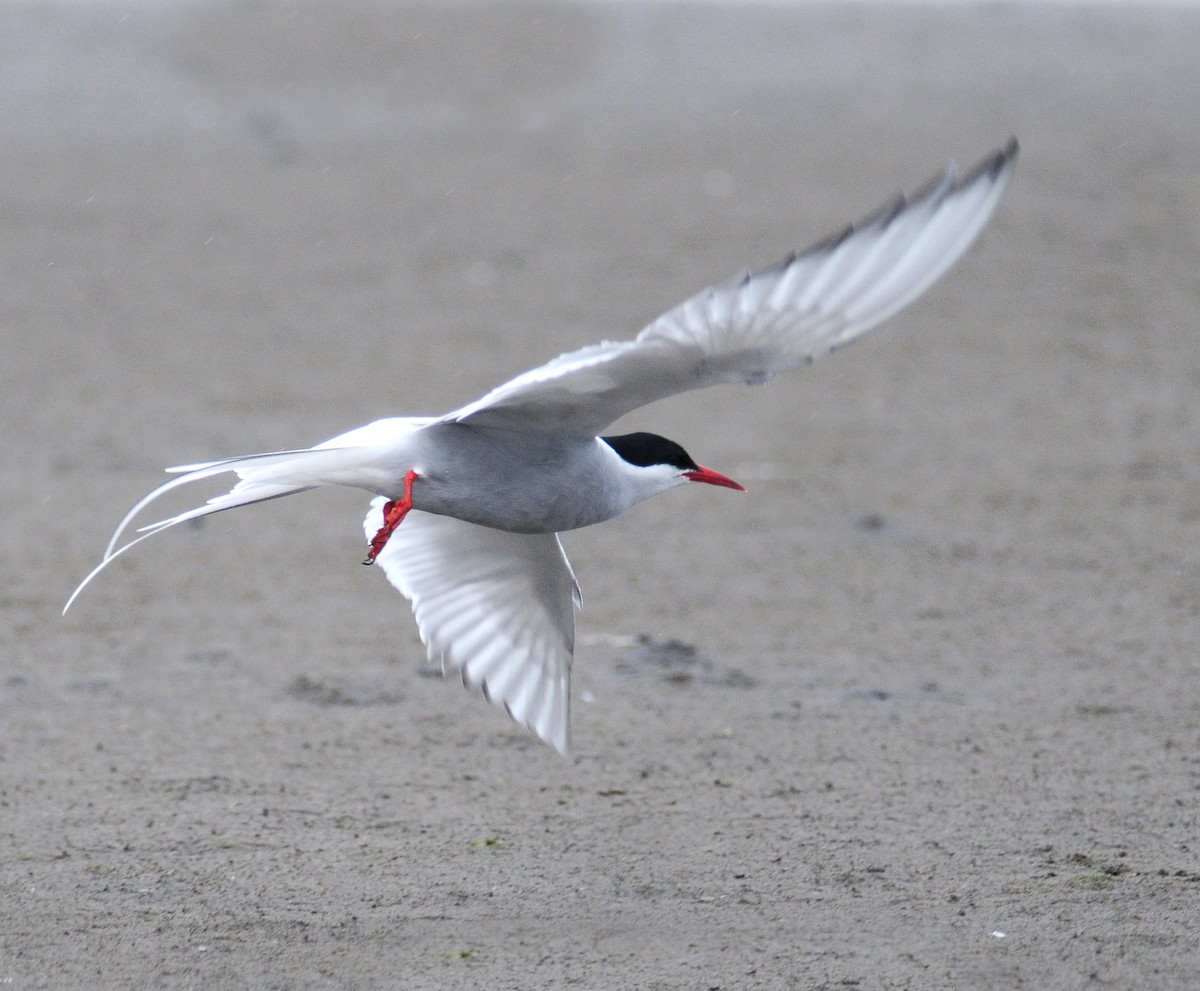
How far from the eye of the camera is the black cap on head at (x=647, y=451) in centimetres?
416

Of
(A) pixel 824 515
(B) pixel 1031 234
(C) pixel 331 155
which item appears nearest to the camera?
(A) pixel 824 515

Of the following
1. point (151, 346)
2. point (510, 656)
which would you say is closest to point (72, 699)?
→ point (510, 656)

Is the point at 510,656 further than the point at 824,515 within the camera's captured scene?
No

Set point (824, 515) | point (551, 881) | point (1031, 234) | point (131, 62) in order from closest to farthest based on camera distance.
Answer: point (551, 881)
point (824, 515)
point (1031, 234)
point (131, 62)

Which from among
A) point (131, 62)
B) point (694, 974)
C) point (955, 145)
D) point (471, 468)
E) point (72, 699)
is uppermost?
point (131, 62)

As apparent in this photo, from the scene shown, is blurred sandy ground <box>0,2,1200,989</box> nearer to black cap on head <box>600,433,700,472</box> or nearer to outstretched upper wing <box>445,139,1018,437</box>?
black cap on head <box>600,433,700,472</box>

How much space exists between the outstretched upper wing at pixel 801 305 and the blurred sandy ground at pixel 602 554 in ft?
4.22

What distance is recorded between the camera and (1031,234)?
11.9 metres

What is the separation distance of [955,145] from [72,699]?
9974 millimetres

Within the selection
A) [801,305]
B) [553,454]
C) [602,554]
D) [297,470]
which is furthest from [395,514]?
[602,554]

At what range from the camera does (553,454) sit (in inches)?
155

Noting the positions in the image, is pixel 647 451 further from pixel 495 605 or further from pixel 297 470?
pixel 297 470

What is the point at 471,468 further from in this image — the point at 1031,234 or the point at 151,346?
the point at 1031,234

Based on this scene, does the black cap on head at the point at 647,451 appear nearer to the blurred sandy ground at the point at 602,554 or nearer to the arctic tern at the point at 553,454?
the arctic tern at the point at 553,454
